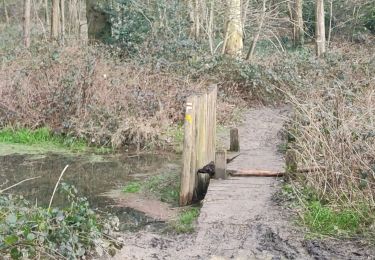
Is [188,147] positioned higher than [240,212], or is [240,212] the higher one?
[188,147]

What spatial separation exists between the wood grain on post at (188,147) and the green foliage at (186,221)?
1.03 ft

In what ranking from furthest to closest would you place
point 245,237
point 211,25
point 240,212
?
point 211,25, point 240,212, point 245,237

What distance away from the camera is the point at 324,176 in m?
7.16

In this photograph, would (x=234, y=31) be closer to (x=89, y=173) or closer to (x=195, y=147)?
(x=89, y=173)

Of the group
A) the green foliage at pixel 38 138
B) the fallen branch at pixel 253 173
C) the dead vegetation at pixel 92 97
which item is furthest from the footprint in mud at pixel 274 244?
the green foliage at pixel 38 138

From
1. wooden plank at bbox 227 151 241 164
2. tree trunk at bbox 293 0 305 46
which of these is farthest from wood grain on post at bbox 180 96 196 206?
tree trunk at bbox 293 0 305 46

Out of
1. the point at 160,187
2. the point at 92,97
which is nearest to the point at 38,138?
the point at 92,97

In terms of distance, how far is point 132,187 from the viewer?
9.70 meters

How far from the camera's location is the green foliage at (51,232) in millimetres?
5219

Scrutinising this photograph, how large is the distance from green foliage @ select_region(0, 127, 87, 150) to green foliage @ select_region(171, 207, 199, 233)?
4.87m

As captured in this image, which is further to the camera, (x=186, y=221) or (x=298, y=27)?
(x=298, y=27)

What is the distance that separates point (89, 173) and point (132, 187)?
4.19 ft

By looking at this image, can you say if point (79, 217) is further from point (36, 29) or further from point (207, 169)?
point (36, 29)

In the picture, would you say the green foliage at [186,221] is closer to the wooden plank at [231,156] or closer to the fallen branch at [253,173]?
the fallen branch at [253,173]
